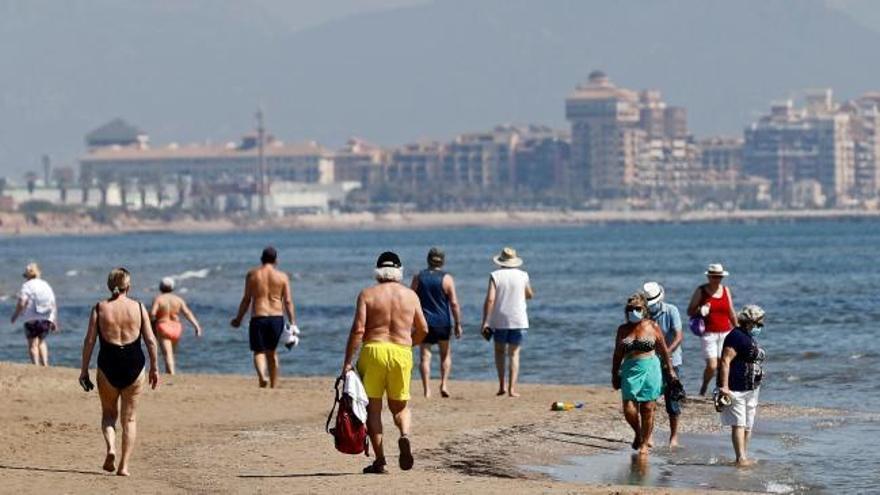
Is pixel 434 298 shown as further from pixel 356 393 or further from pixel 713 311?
pixel 356 393

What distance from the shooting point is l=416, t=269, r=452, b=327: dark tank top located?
20578 mm

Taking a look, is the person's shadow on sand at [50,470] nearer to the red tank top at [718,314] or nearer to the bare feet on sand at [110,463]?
the bare feet on sand at [110,463]

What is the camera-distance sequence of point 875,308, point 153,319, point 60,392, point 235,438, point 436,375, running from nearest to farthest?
point 235,438, point 60,392, point 153,319, point 436,375, point 875,308

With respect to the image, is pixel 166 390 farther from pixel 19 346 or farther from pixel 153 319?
pixel 19 346

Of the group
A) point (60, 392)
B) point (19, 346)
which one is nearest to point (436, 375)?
point (60, 392)

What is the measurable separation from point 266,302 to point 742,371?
22.1 ft

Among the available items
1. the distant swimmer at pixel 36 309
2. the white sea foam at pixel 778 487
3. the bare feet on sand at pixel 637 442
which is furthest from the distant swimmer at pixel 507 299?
the distant swimmer at pixel 36 309

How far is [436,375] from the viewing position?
29688mm

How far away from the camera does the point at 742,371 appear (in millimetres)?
16562

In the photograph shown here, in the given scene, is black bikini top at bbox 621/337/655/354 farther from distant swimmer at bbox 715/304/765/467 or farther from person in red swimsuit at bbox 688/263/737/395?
person in red swimsuit at bbox 688/263/737/395

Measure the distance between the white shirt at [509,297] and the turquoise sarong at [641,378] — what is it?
4.45 meters

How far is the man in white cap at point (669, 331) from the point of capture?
56.8ft

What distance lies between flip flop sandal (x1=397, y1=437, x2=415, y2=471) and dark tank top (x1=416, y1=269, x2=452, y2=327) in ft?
16.4

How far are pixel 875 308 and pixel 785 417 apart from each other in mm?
26021
